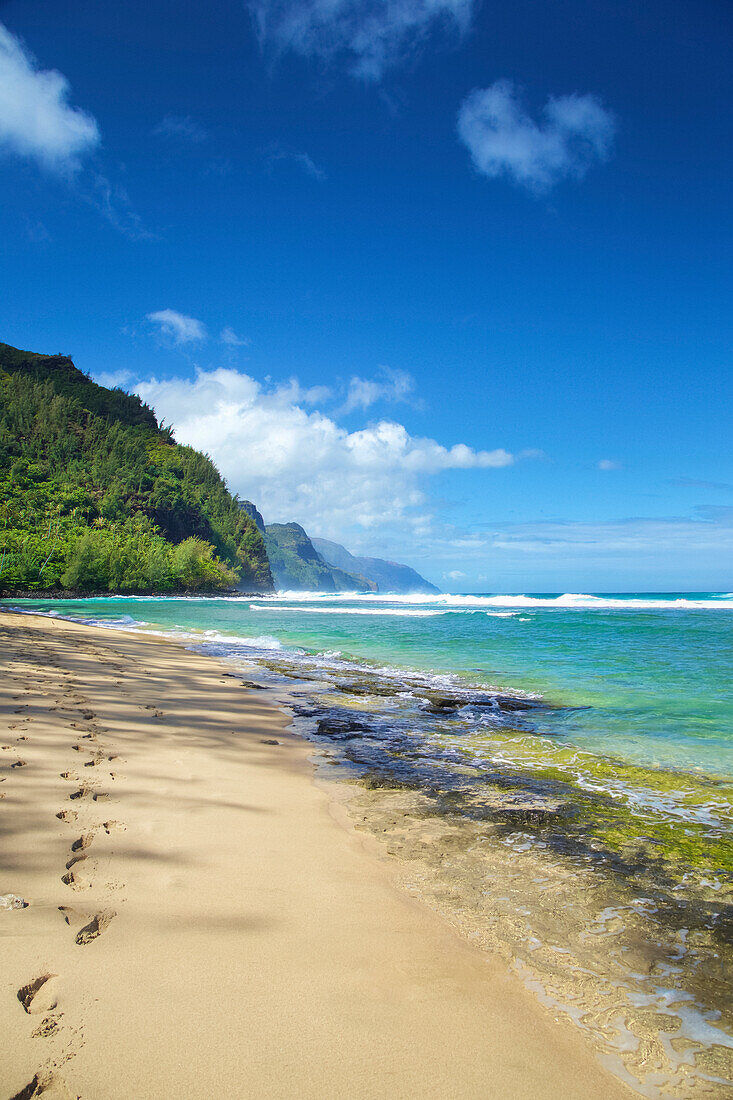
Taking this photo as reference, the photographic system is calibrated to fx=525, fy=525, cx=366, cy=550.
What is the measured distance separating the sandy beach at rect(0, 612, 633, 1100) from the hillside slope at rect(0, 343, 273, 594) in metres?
65.3

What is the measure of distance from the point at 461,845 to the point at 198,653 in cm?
1377

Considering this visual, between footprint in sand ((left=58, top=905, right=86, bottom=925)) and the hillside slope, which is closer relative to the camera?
footprint in sand ((left=58, top=905, right=86, bottom=925))

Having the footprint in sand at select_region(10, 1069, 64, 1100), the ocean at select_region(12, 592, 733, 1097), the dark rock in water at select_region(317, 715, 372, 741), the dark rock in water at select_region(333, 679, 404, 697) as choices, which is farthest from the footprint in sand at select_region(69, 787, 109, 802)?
the dark rock in water at select_region(333, 679, 404, 697)

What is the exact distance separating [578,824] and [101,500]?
333ft

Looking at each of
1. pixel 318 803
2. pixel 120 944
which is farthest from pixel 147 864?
pixel 318 803

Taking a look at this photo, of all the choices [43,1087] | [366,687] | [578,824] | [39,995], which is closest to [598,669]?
[366,687]

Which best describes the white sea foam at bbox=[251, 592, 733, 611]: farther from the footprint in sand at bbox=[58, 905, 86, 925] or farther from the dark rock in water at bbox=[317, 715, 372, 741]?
the footprint in sand at bbox=[58, 905, 86, 925]

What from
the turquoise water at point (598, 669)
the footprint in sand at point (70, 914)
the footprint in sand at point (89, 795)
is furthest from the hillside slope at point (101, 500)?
the footprint in sand at point (70, 914)

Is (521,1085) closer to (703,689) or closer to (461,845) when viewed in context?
(461,845)

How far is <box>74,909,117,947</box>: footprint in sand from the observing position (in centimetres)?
231

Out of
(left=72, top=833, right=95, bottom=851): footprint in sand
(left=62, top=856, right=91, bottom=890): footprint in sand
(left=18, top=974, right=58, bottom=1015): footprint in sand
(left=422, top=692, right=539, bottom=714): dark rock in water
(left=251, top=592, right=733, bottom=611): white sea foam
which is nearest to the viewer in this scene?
(left=18, top=974, right=58, bottom=1015): footprint in sand

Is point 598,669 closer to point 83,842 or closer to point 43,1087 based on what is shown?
point 83,842

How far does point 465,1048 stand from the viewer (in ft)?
6.62

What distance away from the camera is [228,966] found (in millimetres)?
2297
